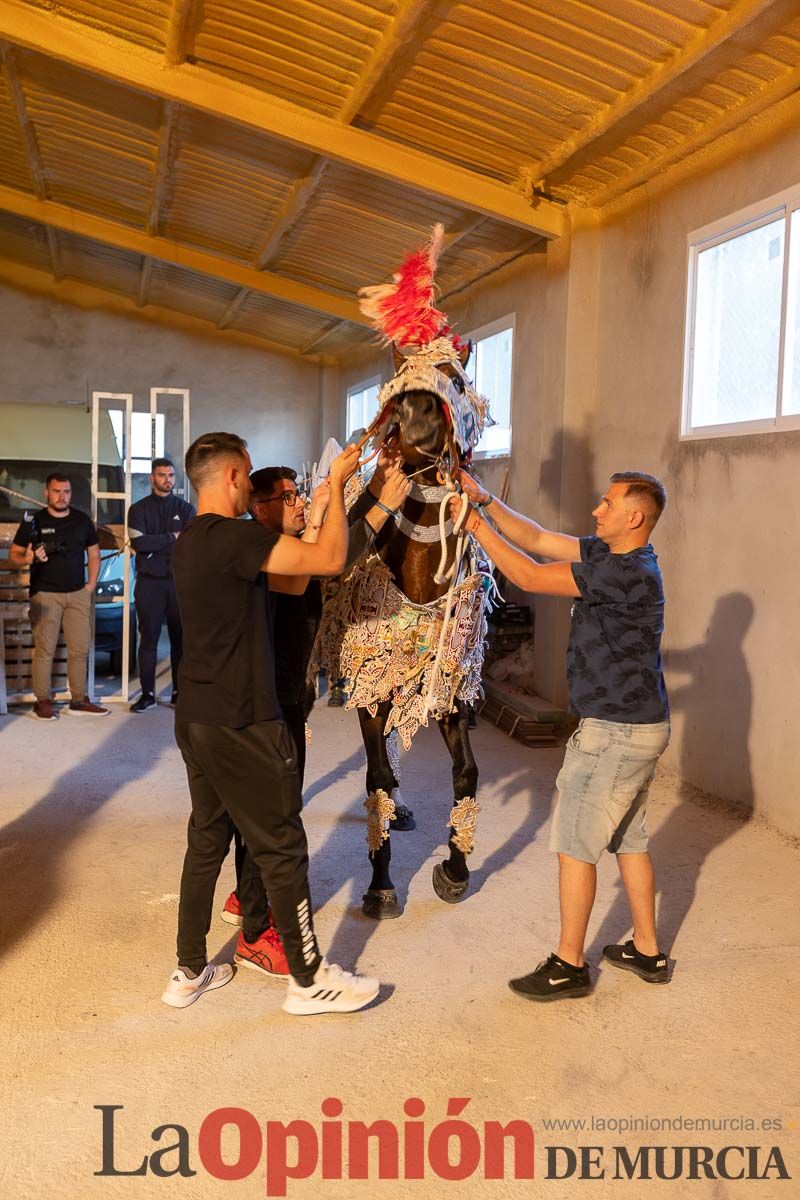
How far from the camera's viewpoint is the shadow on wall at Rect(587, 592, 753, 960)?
14.6 feet

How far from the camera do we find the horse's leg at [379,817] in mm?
3561

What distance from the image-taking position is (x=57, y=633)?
22.6 feet

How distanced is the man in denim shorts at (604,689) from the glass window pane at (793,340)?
1.99m

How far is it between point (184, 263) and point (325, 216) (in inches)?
96.6

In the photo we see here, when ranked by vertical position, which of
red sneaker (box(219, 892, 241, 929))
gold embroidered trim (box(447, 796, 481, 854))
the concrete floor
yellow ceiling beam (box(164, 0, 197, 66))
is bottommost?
the concrete floor

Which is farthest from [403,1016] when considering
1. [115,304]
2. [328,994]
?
[115,304]

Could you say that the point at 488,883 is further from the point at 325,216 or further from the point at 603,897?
the point at 325,216

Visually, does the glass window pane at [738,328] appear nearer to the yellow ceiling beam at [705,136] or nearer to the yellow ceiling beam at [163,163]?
the yellow ceiling beam at [705,136]

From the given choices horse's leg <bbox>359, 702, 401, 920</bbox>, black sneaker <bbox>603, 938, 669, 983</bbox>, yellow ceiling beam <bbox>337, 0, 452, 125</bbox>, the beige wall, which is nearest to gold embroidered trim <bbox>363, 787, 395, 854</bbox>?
horse's leg <bbox>359, 702, 401, 920</bbox>

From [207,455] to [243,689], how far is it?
25.0 inches

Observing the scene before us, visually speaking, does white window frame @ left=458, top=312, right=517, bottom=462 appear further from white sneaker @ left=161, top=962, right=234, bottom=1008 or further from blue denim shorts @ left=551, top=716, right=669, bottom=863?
white sneaker @ left=161, top=962, right=234, bottom=1008

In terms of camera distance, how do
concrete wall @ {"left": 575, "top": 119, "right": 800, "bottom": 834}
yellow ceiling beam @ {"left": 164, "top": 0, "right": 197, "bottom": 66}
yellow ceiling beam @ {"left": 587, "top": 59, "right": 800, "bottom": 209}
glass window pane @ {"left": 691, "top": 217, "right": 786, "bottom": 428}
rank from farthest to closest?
yellow ceiling beam @ {"left": 164, "top": 0, "right": 197, "bottom": 66} < glass window pane @ {"left": 691, "top": 217, "right": 786, "bottom": 428} < concrete wall @ {"left": 575, "top": 119, "right": 800, "bottom": 834} < yellow ceiling beam @ {"left": 587, "top": 59, "right": 800, "bottom": 209}

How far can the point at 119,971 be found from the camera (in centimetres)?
314

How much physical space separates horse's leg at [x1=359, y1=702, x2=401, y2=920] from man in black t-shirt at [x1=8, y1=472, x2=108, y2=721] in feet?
12.9
